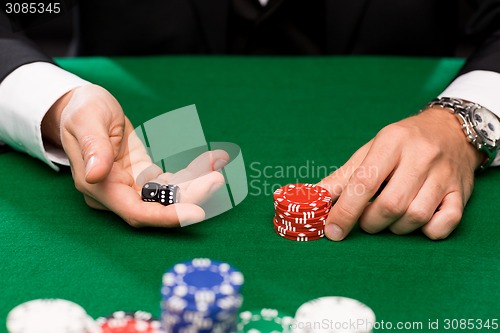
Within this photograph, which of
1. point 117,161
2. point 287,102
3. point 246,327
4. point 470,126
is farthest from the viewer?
point 287,102

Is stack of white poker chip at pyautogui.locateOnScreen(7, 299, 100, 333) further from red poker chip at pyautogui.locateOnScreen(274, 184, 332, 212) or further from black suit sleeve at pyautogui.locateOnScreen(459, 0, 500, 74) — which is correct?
black suit sleeve at pyautogui.locateOnScreen(459, 0, 500, 74)

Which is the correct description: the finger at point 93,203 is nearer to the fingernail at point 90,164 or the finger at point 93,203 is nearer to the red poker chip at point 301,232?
the fingernail at point 90,164

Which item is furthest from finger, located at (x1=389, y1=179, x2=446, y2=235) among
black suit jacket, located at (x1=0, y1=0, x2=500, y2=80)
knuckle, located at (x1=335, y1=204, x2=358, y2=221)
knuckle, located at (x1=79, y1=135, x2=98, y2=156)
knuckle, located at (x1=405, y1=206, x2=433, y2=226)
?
black suit jacket, located at (x1=0, y1=0, x2=500, y2=80)

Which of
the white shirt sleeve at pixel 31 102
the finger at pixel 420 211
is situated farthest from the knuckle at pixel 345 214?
the white shirt sleeve at pixel 31 102

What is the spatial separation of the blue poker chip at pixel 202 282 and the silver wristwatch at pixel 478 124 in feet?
3.48

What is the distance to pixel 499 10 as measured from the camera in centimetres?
271

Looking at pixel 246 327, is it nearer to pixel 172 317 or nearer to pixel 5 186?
pixel 172 317

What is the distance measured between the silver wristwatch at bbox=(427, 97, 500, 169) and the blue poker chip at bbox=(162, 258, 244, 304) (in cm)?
106

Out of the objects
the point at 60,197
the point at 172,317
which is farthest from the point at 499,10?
the point at 172,317

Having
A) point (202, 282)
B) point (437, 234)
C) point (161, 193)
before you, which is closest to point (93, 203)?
point (161, 193)

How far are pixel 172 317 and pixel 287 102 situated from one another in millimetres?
1524

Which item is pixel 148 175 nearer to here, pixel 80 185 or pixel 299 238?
pixel 80 185

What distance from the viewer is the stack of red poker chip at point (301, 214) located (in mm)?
1656

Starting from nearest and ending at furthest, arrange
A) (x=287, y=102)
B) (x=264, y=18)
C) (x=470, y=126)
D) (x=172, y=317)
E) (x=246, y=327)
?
1. (x=172, y=317)
2. (x=246, y=327)
3. (x=470, y=126)
4. (x=287, y=102)
5. (x=264, y=18)
